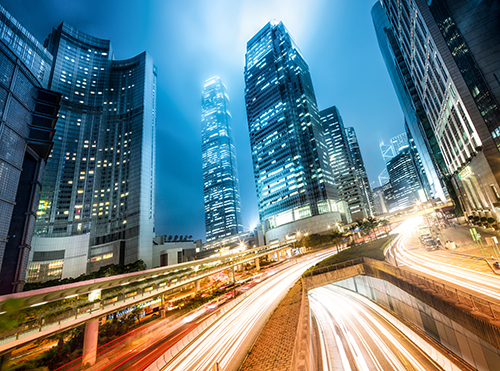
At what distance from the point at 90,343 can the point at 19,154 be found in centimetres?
3119

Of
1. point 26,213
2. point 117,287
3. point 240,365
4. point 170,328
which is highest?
point 26,213

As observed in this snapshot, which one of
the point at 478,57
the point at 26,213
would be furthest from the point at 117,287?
the point at 478,57

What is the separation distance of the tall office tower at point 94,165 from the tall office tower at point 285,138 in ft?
227

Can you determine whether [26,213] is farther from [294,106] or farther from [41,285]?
[294,106]

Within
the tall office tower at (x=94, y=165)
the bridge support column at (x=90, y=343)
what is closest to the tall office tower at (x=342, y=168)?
the tall office tower at (x=94, y=165)

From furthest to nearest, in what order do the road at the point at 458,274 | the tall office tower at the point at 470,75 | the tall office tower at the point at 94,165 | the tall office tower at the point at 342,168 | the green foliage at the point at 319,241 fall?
the tall office tower at the point at 342,168
the tall office tower at the point at 94,165
the green foliage at the point at 319,241
the tall office tower at the point at 470,75
the road at the point at 458,274

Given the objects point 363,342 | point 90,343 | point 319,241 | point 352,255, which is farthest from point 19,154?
point 319,241

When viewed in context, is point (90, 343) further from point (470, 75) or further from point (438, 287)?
point (470, 75)

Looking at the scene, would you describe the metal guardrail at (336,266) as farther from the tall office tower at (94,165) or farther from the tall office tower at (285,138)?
the tall office tower at (94,165)

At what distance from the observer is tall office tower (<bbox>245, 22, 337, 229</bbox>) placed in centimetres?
11219

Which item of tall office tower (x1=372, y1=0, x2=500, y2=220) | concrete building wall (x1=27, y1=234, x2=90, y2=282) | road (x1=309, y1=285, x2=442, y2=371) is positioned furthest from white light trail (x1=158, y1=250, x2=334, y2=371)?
concrete building wall (x1=27, y1=234, x2=90, y2=282)

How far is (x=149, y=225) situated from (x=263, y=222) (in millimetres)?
68466

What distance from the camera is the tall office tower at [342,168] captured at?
17100 centimetres

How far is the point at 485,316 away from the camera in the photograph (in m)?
11.9
